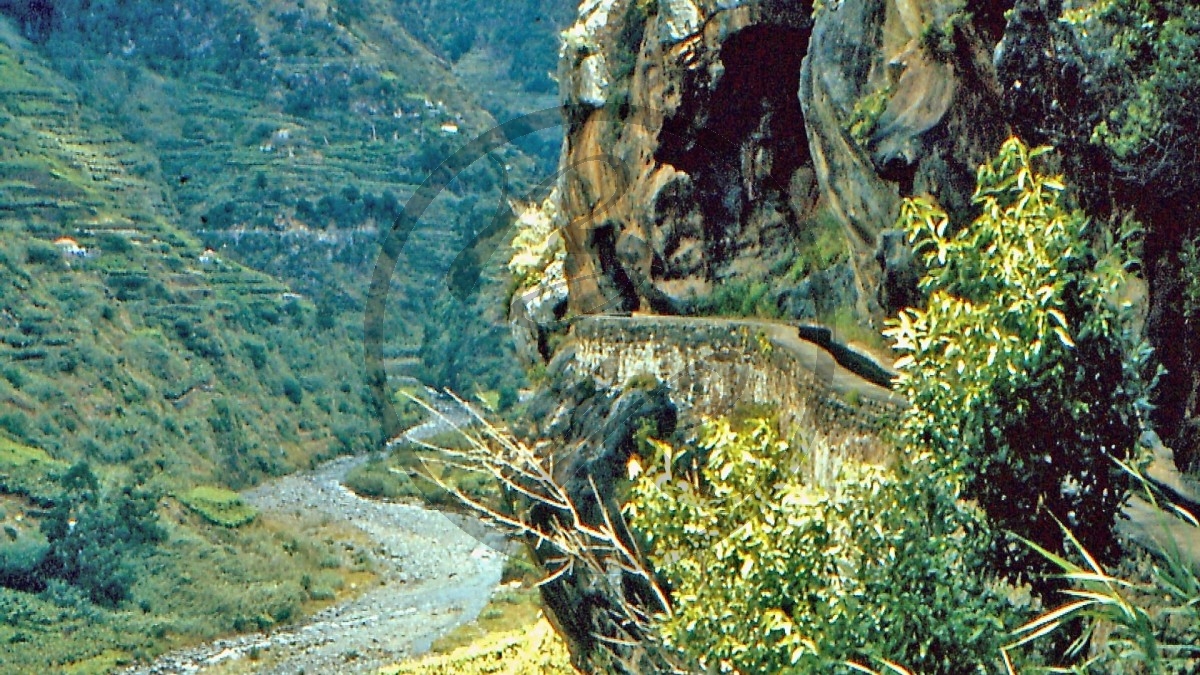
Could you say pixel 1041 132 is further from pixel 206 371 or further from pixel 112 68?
pixel 112 68

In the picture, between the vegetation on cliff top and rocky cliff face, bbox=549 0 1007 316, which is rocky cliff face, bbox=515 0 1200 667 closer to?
rocky cliff face, bbox=549 0 1007 316

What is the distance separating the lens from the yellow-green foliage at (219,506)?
6775cm

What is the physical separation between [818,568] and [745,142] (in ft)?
57.1

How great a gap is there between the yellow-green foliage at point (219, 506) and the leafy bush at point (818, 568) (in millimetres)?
59428

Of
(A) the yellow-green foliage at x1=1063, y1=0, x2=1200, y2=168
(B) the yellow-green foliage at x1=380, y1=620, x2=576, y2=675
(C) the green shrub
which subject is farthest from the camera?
(C) the green shrub

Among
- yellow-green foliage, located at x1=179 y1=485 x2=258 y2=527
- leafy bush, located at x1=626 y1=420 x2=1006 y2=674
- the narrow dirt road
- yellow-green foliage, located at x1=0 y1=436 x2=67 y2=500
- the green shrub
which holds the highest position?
leafy bush, located at x1=626 y1=420 x2=1006 y2=674

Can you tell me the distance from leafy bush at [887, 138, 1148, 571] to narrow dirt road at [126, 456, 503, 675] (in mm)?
31469

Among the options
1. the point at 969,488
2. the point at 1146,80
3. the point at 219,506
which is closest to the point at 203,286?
the point at 219,506

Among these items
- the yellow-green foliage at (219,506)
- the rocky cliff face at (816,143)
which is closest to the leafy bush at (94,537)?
the yellow-green foliage at (219,506)

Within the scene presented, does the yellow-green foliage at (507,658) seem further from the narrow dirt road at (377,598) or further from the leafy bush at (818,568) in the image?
the leafy bush at (818,568)

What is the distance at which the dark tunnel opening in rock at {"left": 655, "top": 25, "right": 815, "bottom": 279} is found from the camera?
26484mm

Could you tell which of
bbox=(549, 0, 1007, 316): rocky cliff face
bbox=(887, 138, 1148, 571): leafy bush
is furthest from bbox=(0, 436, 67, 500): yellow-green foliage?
bbox=(887, 138, 1148, 571): leafy bush

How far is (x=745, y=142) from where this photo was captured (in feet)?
89.9

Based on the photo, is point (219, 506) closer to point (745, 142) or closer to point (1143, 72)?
point (745, 142)
